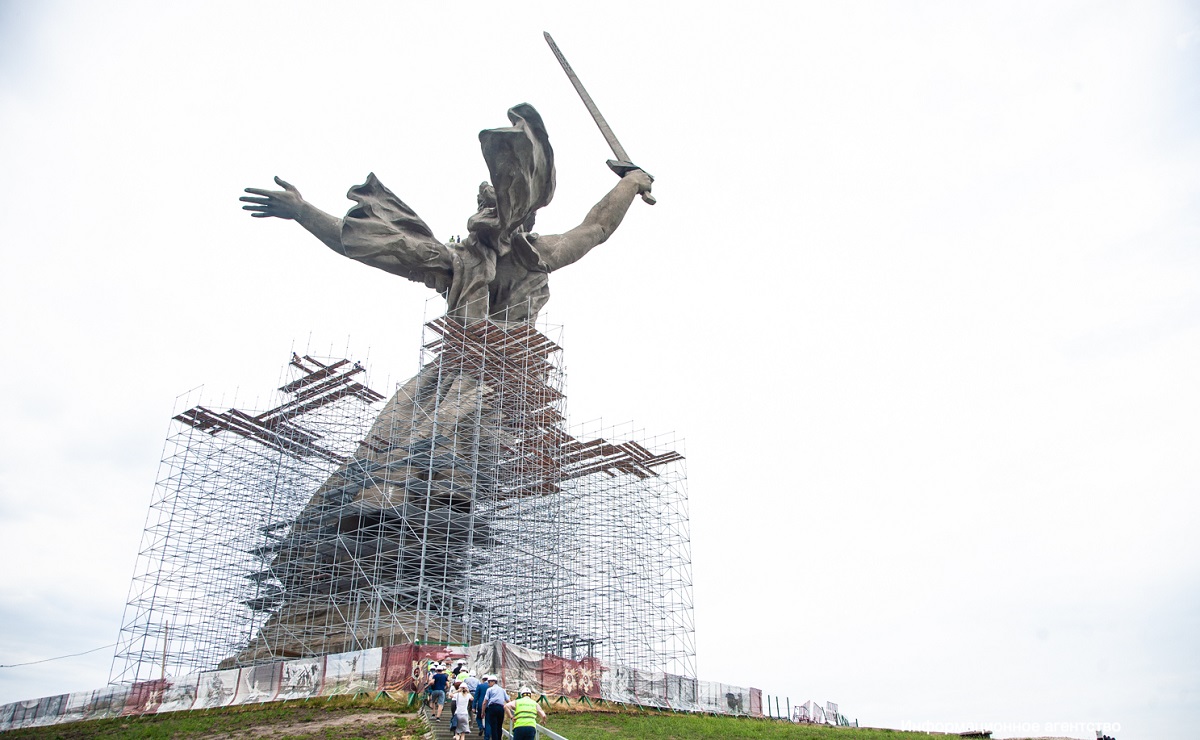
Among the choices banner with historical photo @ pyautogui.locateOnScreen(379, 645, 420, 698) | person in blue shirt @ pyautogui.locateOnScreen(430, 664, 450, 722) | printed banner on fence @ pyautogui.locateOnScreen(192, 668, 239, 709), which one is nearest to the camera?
person in blue shirt @ pyautogui.locateOnScreen(430, 664, 450, 722)

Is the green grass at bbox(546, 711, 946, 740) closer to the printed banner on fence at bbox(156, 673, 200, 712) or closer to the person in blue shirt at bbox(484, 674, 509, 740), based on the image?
the person in blue shirt at bbox(484, 674, 509, 740)

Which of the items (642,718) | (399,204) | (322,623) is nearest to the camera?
(642,718)

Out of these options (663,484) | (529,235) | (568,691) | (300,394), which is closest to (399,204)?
(529,235)

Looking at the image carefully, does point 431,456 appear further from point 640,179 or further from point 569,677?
point 640,179

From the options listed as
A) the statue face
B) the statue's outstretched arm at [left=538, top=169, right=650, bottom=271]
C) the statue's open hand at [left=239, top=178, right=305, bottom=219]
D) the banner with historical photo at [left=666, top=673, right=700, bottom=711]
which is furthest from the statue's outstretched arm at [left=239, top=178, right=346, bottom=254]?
the banner with historical photo at [left=666, top=673, right=700, bottom=711]

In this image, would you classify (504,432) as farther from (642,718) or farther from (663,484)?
(642,718)

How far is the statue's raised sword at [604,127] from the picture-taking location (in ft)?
87.7

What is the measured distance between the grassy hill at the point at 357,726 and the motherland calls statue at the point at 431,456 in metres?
3.13

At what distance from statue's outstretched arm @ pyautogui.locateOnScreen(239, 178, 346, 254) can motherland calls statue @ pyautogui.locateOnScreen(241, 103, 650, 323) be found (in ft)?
0.08

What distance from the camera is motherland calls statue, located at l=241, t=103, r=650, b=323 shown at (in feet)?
68.0

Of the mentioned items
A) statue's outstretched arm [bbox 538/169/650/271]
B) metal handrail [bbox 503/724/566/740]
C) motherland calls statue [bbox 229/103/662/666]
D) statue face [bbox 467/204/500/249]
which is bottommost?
metal handrail [bbox 503/724/566/740]

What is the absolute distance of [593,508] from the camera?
23.2 metres

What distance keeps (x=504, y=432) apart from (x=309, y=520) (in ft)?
14.8

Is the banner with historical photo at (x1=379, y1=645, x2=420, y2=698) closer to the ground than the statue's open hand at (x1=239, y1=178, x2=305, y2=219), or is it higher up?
closer to the ground
